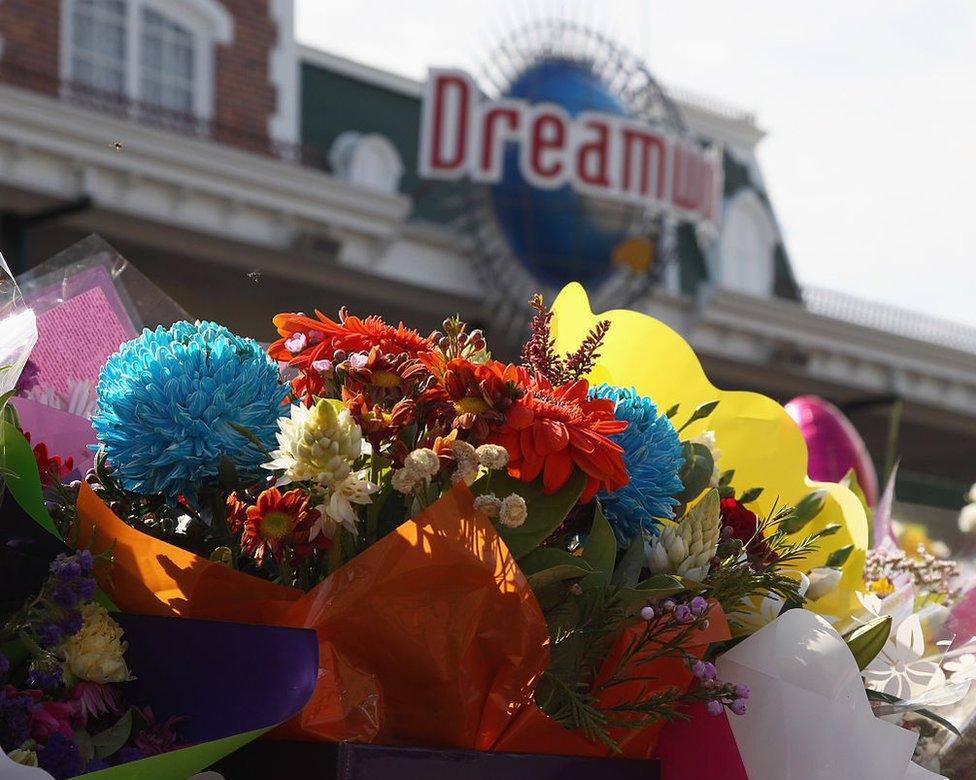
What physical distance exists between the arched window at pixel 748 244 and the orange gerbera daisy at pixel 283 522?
518 inches

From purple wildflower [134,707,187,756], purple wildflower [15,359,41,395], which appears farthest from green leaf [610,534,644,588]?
purple wildflower [15,359,41,395]

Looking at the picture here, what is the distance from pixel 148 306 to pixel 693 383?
0.53m

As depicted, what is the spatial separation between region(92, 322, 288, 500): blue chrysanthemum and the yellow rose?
106 millimetres

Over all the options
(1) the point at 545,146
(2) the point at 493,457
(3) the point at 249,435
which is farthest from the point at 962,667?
(1) the point at 545,146

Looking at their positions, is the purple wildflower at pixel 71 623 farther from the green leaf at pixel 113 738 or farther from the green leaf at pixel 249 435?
the green leaf at pixel 249 435

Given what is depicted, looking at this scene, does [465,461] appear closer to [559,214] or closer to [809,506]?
[809,506]

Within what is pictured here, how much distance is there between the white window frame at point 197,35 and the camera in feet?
32.0

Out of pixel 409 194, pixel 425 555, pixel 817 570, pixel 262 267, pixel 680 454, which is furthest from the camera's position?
pixel 409 194

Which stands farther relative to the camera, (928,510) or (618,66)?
(618,66)

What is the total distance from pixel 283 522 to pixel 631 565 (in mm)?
283

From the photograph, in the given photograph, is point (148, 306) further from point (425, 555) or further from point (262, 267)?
point (262, 267)

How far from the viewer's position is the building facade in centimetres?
866

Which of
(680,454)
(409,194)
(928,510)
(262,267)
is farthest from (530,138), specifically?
(680,454)

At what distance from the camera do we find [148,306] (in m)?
1.34
